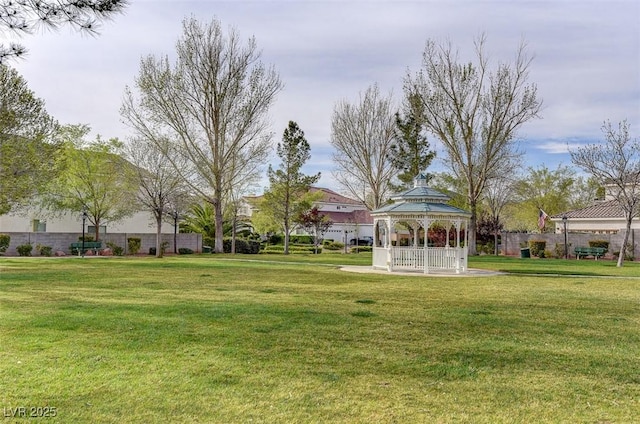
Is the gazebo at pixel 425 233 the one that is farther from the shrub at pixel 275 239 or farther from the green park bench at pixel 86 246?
the shrub at pixel 275 239

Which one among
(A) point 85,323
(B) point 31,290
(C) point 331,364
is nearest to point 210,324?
(A) point 85,323

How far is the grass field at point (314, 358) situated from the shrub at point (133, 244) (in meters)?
22.1

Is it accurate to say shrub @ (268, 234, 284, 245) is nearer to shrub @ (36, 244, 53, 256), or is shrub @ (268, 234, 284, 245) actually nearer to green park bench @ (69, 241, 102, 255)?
green park bench @ (69, 241, 102, 255)

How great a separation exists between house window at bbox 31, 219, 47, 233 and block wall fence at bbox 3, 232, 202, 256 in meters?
5.37

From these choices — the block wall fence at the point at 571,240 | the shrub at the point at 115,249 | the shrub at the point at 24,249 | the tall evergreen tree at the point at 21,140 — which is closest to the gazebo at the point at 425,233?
the tall evergreen tree at the point at 21,140

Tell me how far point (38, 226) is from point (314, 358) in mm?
35090

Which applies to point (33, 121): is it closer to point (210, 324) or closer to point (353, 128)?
point (210, 324)

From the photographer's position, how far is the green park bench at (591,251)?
3111cm

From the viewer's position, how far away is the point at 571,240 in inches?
1326

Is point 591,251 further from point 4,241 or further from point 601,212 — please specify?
point 4,241

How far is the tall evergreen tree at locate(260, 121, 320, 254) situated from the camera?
38.5 m

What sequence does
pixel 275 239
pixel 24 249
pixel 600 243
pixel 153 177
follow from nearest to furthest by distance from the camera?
1. pixel 24 249
2. pixel 153 177
3. pixel 600 243
4. pixel 275 239

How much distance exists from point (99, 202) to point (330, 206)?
1514 inches

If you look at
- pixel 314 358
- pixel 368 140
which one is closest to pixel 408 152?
pixel 368 140
